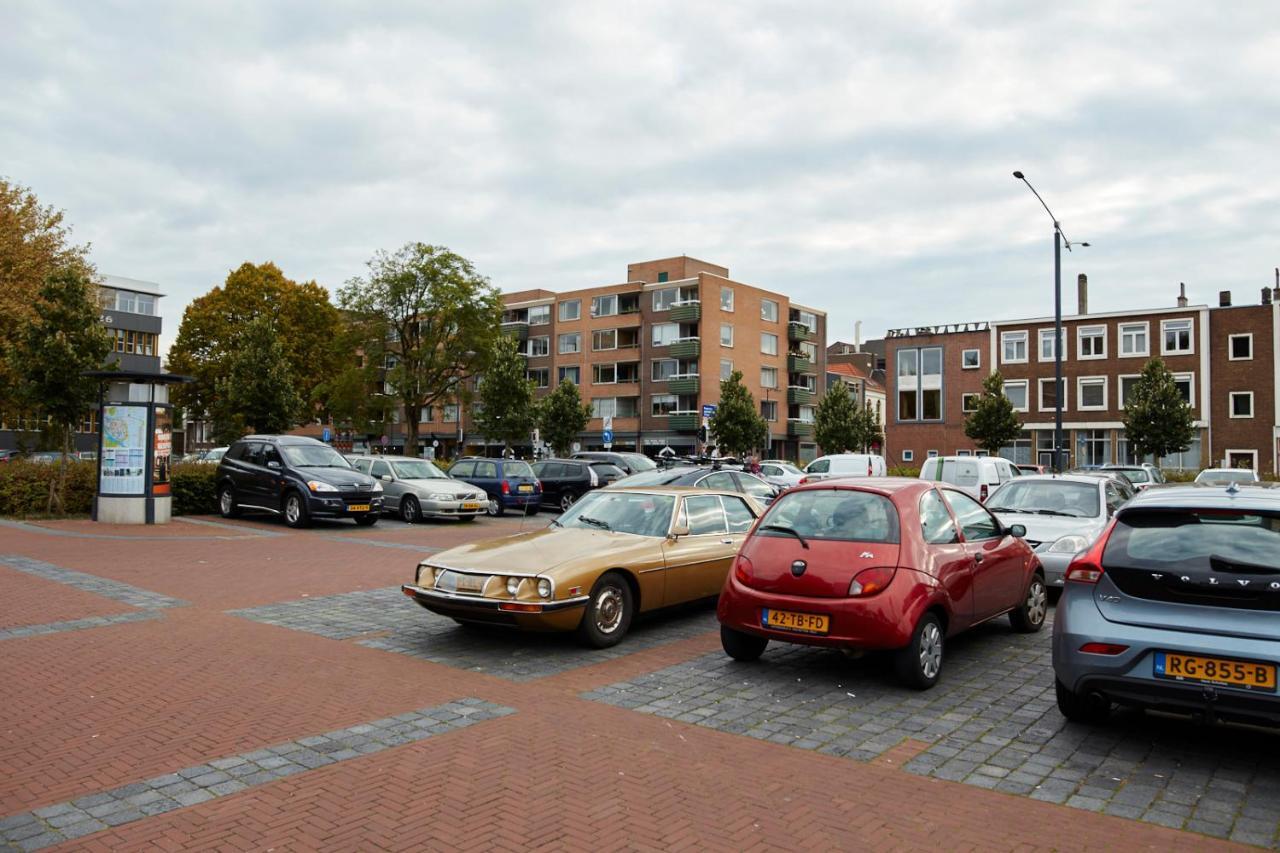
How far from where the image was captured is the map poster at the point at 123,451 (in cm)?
1844

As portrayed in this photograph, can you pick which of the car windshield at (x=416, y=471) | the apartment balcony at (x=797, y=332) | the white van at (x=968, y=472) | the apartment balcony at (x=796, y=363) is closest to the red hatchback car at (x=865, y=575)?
the white van at (x=968, y=472)

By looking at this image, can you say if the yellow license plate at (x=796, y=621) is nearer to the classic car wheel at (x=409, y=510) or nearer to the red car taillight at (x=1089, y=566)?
the red car taillight at (x=1089, y=566)

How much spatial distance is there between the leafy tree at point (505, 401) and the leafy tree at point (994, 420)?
25.8m

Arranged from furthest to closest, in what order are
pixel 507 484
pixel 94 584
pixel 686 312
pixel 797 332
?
pixel 797 332
pixel 686 312
pixel 507 484
pixel 94 584

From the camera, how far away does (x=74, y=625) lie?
827 centimetres

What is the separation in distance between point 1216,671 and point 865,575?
2.17 m

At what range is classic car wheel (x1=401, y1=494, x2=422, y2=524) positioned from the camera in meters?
21.5

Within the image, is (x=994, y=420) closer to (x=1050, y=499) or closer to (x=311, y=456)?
(x=311, y=456)

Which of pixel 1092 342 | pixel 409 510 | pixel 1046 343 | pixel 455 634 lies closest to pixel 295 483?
pixel 409 510

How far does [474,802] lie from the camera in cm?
434

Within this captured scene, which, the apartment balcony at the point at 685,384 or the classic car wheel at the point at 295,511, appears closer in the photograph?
the classic car wheel at the point at 295,511

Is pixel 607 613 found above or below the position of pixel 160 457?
below

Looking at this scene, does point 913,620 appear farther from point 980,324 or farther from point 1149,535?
point 980,324

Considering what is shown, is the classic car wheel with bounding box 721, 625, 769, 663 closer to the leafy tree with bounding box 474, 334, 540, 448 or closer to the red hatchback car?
the red hatchback car
